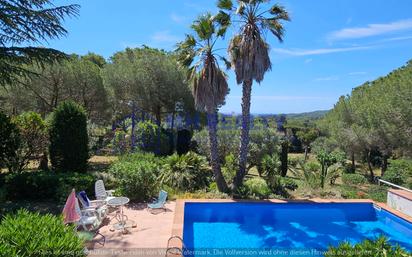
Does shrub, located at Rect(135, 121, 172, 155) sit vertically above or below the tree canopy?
below

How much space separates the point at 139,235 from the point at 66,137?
20.7 feet

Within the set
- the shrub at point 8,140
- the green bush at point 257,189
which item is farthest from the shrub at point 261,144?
the shrub at point 8,140

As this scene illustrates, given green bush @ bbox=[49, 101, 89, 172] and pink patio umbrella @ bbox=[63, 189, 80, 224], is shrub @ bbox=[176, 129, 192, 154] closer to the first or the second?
green bush @ bbox=[49, 101, 89, 172]

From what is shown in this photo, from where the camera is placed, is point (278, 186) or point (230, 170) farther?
point (230, 170)

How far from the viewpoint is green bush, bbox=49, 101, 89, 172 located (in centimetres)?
1224

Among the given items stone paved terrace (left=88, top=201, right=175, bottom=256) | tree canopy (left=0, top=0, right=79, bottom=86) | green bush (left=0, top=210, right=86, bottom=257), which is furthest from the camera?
tree canopy (left=0, top=0, right=79, bottom=86)

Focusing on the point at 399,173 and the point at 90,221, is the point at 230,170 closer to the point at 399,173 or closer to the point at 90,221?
the point at 90,221

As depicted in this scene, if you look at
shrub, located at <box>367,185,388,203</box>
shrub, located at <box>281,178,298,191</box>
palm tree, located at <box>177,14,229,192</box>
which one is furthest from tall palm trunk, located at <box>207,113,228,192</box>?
shrub, located at <box>367,185,388,203</box>

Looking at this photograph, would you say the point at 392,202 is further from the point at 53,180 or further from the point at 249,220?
the point at 53,180

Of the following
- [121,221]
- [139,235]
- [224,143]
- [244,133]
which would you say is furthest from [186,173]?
[224,143]

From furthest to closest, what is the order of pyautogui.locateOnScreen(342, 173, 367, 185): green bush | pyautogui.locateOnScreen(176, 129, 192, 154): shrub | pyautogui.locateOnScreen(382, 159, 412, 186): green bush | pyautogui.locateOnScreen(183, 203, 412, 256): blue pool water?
pyautogui.locateOnScreen(176, 129, 192, 154): shrub → pyautogui.locateOnScreen(342, 173, 367, 185): green bush → pyautogui.locateOnScreen(382, 159, 412, 186): green bush → pyautogui.locateOnScreen(183, 203, 412, 256): blue pool water

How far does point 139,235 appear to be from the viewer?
789 cm

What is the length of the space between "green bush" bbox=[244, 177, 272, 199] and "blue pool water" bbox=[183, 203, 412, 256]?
2.83ft

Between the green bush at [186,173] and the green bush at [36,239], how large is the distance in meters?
7.78
